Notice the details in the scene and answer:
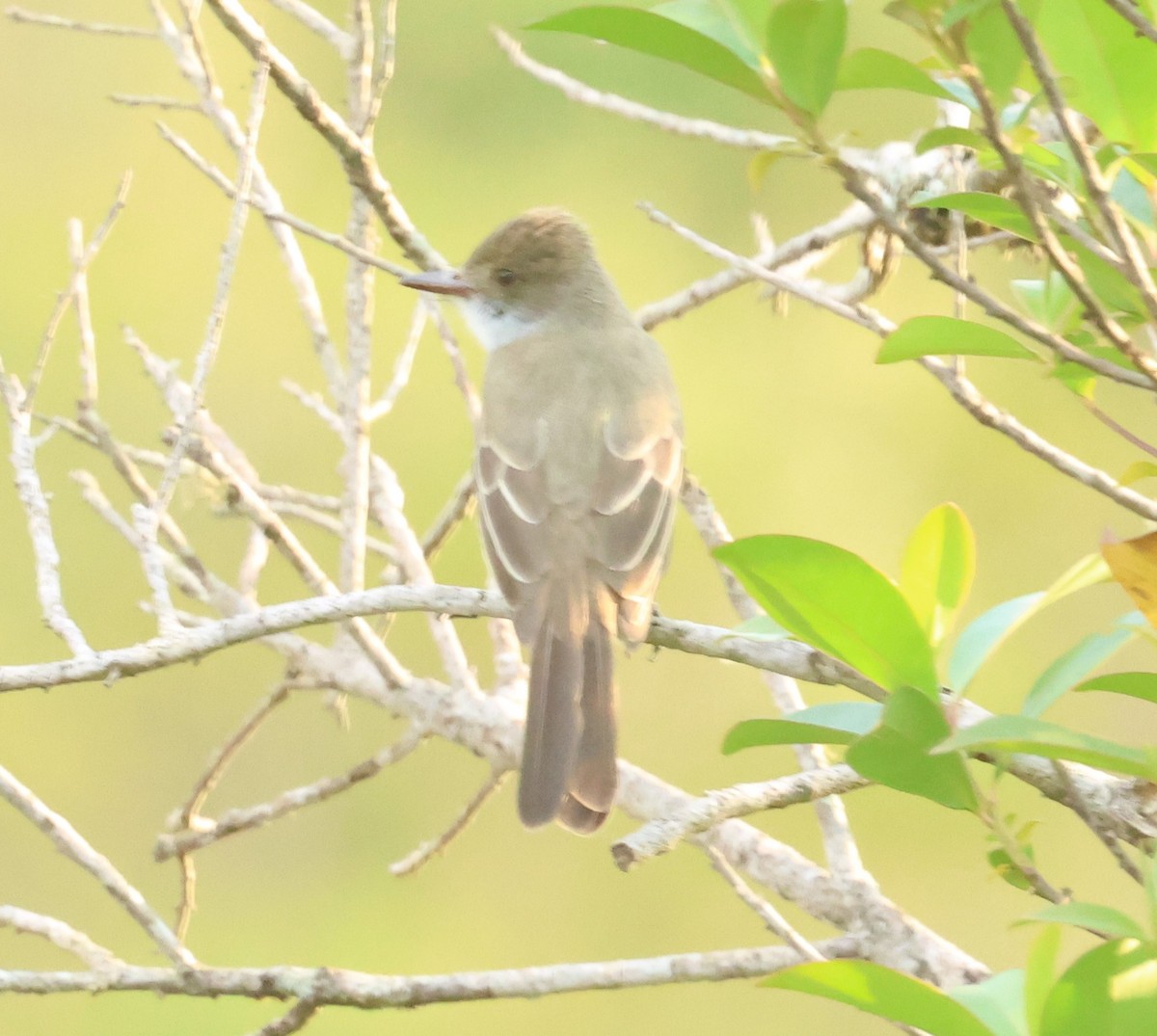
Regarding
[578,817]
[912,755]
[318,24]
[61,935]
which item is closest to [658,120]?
[318,24]

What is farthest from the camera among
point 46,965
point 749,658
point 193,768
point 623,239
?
point 623,239

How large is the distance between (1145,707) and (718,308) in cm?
288

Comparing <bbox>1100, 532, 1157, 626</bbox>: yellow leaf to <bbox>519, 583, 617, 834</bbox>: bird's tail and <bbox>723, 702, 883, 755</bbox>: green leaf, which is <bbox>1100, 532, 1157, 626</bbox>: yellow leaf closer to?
<bbox>723, 702, 883, 755</bbox>: green leaf

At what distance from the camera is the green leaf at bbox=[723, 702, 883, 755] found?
5.40ft

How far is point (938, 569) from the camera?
Answer: 1.73m

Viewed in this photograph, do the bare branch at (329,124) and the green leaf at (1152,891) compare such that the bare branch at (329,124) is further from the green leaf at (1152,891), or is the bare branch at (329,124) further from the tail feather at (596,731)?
the green leaf at (1152,891)

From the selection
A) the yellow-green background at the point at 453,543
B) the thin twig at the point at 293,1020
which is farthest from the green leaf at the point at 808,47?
the yellow-green background at the point at 453,543

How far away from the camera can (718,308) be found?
775 cm

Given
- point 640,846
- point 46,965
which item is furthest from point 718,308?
point 640,846

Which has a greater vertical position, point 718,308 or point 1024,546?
point 718,308

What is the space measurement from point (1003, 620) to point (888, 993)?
524mm

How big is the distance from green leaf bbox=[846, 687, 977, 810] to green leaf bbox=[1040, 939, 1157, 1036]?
0.86 feet

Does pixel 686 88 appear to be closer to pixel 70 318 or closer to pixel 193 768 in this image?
pixel 70 318

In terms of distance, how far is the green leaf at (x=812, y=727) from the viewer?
64.8 inches
